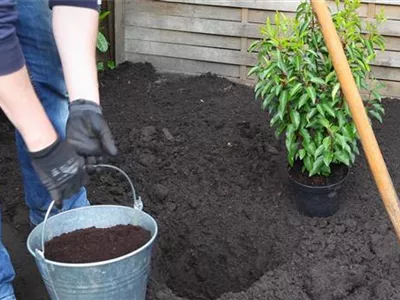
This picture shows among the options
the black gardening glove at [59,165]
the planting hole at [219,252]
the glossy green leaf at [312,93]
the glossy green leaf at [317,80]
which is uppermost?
the black gardening glove at [59,165]

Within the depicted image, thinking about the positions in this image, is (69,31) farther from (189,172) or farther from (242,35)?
(242,35)

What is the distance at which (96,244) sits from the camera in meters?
2.74

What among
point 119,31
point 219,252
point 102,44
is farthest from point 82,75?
point 119,31

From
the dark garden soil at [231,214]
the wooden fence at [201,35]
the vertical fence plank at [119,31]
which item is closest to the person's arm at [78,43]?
the dark garden soil at [231,214]

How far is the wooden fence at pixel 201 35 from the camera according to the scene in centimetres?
478

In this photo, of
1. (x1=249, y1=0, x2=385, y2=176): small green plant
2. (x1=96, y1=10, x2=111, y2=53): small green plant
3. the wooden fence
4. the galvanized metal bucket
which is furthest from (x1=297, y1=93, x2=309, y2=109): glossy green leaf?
(x1=96, y1=10, x2=111, y2=53): small green plant

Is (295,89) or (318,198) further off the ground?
(295,89)

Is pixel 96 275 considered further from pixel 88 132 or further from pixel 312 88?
pixel 312 88

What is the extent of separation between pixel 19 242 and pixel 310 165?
4.76 feet

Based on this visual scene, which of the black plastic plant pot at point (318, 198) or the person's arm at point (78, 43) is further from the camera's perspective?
the black plastic plant pot at point (318, 198)

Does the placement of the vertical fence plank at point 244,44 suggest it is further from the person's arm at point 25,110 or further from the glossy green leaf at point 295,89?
the person's arm at point 25,110

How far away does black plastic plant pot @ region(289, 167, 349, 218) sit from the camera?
360cm

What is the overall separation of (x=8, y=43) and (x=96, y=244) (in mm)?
847

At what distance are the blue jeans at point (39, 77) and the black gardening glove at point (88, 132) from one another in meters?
0.68
